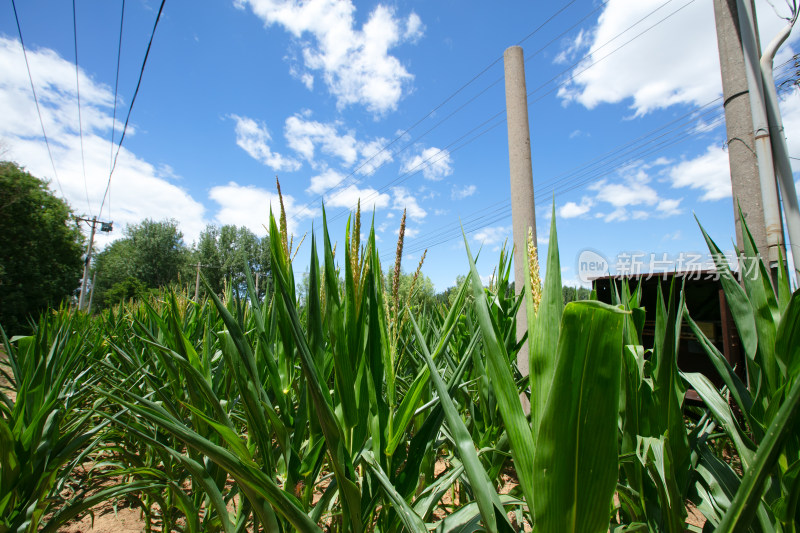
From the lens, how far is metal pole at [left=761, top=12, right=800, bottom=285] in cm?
204

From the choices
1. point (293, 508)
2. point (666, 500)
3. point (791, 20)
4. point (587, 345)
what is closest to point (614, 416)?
point (587, 345)

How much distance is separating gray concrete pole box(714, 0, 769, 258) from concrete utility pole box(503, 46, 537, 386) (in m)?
1.29

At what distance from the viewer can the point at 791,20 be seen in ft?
7.08

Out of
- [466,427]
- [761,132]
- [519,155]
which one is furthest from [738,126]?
[466,427]

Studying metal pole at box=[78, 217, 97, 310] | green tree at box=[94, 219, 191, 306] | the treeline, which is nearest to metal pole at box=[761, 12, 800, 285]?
metal pole at box=[78, 217, 97, 310]

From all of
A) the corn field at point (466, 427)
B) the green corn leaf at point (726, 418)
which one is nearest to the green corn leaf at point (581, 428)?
the corn field at point (466, 427)

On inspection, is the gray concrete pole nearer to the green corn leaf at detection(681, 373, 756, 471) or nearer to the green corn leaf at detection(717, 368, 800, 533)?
the green corn leaf at detection(681, 373, 756, 471)

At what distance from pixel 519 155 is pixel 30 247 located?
80.6 ft

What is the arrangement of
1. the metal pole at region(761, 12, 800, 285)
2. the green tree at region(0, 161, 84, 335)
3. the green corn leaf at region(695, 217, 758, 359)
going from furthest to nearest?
the green tree at region(0, 161, 84, 335)
the metal pole at region(761, 12, 800, 285)
the green corn leaf at region(695, 217, 758, 359)

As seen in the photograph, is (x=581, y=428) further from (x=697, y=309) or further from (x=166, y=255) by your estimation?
(x=166, y=255)

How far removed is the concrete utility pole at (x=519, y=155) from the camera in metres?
2.98

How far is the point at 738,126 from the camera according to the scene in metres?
2.30

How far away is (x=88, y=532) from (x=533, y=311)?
2644mm

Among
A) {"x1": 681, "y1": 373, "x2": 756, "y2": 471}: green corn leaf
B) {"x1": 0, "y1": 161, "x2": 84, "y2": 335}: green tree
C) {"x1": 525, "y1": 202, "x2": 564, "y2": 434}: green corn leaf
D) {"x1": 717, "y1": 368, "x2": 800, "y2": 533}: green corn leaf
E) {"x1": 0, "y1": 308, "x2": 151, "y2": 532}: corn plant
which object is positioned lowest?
{"x1": 0, "y1": 308, "x2": 151, "y2": 532}: corn plant
